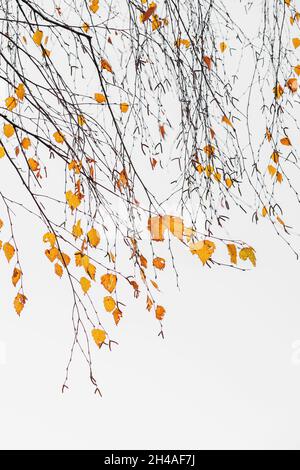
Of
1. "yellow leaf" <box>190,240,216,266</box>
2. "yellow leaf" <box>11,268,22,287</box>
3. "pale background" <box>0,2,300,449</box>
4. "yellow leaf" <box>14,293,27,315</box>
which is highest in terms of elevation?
"pale background" <box>0,2,300,449</box>

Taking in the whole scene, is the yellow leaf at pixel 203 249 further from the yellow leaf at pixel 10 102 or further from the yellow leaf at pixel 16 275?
the yellow leaf at pixel 10 102

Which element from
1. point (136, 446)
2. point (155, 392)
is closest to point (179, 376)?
point (155, 392)

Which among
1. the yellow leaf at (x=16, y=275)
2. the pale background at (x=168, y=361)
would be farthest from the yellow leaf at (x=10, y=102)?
the pale background at (x=168, y=361)

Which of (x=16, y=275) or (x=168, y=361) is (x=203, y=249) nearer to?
(x=16, y=275)

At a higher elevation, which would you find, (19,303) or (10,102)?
(10,102)

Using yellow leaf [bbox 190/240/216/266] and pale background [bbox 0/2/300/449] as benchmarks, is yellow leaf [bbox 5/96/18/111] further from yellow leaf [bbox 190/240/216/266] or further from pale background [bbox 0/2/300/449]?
pale background [bbox 0/2/300/449]

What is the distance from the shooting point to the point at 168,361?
8.95 feet

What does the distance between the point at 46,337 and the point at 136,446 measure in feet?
1.91

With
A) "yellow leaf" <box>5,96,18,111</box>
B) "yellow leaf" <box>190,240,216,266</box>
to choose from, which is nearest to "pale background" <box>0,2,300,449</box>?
"yellow leaf" <box>5,96,18,111</box>

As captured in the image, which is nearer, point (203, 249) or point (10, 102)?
point (203, 249)

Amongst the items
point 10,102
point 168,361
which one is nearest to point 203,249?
point 10,102

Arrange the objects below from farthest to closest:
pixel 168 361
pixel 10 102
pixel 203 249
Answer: pixel 168 361, pixel 10 102, pixel 203 249

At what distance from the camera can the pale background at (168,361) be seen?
2.71m

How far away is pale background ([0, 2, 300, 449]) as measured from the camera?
2.71m
